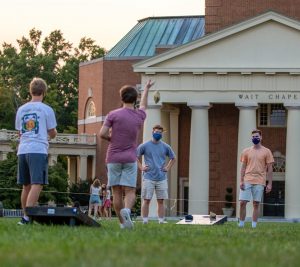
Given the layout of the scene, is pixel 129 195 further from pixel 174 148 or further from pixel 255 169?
pixel 174 148

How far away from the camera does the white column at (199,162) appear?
67.6 meters

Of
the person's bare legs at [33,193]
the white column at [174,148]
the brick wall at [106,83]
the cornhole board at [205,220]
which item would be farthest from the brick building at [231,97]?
the person's bare legs at [33,193]

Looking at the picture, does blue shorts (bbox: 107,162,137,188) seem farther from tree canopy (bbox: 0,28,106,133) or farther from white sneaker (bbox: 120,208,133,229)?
tree canopy (bbox: 0,28,106,133)

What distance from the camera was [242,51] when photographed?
224ft

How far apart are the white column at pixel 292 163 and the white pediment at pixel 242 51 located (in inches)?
106

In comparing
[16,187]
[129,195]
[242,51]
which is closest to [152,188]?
[129,195]

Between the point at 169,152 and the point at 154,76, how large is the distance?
1660 inches

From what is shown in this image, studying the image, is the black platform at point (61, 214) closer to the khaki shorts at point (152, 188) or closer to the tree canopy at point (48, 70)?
the khaki shorts at point (152, 188)

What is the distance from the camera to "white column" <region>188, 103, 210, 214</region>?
222ft

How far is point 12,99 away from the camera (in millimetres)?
112438

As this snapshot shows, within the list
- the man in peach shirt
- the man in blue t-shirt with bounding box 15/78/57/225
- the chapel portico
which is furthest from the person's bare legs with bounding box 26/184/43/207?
the chapel portico

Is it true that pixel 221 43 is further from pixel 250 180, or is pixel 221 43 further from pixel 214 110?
pixel 250 180

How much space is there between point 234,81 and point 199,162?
4.78 m

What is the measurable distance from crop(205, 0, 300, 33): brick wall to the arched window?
17.7m
